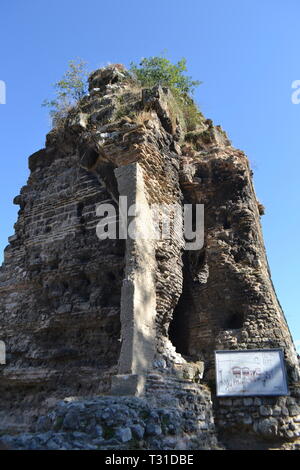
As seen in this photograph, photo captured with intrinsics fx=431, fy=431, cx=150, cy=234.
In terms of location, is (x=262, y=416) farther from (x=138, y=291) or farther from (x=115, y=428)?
(x=115, y=428)

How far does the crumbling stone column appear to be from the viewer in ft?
22.4

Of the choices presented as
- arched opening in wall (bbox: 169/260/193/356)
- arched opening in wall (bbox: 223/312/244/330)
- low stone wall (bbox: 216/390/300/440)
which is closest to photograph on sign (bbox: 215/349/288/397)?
low stone wall (bbox: 216/390/300/440)

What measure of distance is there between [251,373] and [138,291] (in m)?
2.50

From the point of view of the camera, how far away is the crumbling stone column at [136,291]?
22.4 feet

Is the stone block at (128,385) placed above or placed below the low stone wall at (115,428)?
above

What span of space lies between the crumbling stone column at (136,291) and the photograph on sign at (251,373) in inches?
55.1

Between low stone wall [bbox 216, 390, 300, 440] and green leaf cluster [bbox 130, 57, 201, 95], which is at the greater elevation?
green leaf cluster [bbox 130, 57, 201, 95]

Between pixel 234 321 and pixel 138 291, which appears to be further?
pixel 234 321

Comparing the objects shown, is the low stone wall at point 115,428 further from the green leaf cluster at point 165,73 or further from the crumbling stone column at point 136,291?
the green leaf cluster at point 165,73

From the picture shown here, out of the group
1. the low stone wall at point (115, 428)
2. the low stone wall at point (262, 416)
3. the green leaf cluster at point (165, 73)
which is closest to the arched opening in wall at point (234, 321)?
the low stone wall at point (262, 416)

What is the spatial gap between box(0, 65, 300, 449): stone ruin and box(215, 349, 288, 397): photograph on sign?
0.36m

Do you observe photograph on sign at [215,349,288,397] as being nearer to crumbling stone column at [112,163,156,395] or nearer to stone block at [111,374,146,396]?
crumbling stone column at [112,163,156,395]

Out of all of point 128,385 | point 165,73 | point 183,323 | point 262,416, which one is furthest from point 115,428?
point 165,73

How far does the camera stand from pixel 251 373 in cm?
767
